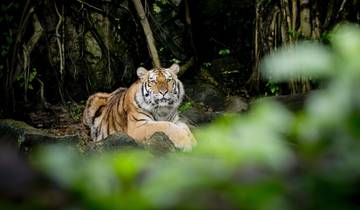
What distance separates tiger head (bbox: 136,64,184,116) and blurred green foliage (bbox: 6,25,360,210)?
5945mm

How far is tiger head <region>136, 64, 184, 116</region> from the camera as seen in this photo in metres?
6.81

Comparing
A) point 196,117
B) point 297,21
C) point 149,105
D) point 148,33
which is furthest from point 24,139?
point 297,21

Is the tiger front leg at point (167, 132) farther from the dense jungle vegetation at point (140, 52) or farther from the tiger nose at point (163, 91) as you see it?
the tiger nose at point (163, 91)

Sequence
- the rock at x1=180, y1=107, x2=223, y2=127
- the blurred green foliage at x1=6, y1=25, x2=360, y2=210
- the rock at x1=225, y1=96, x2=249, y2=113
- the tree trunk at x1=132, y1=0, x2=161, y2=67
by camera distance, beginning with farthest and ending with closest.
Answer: the tree trunk at x1=132, y1=0, x2=161, y2=67 → the rock at x1=225, y1=96, x2=249, y2=113 → the rock at x1=180, y1=107, x2=223, y2=127 → the blurred green foliage at x1=6, y1=25, x2=360, y2=210

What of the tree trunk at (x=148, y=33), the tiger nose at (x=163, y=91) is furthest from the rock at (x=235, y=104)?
the tiger nose at (x=163, y=91)

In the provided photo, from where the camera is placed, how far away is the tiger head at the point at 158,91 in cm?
681

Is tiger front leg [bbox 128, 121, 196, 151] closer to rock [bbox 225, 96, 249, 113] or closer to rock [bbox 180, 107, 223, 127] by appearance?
Result: rock [bbox 180, 107, 223, 127]

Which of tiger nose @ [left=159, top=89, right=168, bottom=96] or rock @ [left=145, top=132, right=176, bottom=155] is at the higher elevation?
tiger nose @ [left=159, top=89, right=168, bottom=96]

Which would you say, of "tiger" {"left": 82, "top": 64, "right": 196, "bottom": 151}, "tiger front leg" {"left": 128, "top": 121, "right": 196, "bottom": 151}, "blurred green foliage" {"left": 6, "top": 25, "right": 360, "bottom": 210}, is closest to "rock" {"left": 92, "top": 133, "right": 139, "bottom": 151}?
"tiger front leg" {"left": 128, "top": 121, "right": 196, "bottom": 151}

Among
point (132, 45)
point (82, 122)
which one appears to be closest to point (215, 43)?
point (132, 45)

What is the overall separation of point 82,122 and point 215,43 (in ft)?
9.37

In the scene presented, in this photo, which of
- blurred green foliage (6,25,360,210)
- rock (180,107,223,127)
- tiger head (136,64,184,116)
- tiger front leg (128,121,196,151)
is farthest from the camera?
rock (180,107,223,127)

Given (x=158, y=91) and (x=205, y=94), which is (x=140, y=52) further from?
(x=158, y=91)

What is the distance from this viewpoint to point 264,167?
839 millimetres
